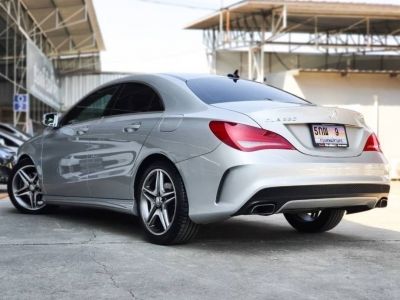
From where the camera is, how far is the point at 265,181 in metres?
4.55

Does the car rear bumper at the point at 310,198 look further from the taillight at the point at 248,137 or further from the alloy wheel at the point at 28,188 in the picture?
the alloy wheel at the point at 28,188

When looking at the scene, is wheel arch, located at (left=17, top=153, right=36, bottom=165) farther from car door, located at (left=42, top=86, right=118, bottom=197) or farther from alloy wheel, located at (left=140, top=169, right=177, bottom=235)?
alloy wheel, located at (left=140, top=169, right=177, bottom=235)

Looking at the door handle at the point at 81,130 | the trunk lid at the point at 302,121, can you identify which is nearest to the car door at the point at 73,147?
the door handle at the point at 81,130

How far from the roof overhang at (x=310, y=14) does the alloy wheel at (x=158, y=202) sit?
1887cm

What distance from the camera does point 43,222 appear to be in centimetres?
643

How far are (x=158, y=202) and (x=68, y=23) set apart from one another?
2632cm

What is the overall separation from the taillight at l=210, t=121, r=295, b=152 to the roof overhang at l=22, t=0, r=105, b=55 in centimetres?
2223

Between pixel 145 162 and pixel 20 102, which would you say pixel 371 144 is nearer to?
pixel 145 162

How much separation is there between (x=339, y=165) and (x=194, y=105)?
1.24 metres

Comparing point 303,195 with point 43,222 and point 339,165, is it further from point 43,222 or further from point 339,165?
point 43,222

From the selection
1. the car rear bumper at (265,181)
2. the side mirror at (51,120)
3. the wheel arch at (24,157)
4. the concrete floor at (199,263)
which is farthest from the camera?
the wheel arch at (24,157)

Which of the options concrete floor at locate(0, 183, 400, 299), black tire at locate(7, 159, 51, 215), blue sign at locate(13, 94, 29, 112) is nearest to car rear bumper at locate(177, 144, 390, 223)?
concrete floor at locate(0, 183, 400, 299)

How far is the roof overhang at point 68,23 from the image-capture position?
26.9 meters

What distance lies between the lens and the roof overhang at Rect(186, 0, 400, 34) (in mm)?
23750
